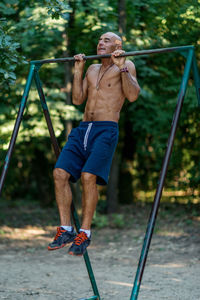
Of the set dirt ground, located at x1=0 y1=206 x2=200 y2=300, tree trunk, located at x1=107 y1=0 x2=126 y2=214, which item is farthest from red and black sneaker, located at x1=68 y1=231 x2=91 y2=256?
tree trunk, located at x1=107 y1=0 x2=126 y2=214

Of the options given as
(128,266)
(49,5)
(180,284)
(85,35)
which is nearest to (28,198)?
(85,35)

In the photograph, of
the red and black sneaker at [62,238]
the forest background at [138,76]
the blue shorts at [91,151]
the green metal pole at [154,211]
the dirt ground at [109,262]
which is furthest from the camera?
the forest background at [138,76]

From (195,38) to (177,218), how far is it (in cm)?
388

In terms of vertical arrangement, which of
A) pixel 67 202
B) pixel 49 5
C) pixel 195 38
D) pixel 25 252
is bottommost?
pixel 25 252

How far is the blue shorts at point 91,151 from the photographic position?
3283mm

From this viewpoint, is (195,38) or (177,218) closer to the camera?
(195,38)

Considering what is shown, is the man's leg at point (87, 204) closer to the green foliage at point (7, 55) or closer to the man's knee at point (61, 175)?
the man's knee at point (61, 175)

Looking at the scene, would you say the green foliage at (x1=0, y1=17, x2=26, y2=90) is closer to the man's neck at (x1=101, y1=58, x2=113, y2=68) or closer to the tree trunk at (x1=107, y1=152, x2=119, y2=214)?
the man's neck at (x1=101, y1=58, x2=113, y2=68)

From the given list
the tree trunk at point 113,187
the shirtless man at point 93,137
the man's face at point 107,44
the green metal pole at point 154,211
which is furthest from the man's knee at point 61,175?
the tree trunk at point 113,187

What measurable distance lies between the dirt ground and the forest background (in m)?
0.78

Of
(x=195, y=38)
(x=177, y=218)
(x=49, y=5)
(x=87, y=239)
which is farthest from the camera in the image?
(x=177, y=218)

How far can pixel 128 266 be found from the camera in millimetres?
6098

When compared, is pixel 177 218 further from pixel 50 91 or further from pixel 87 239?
pixel 87 239

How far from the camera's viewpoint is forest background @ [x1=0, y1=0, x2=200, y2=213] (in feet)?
22.0
